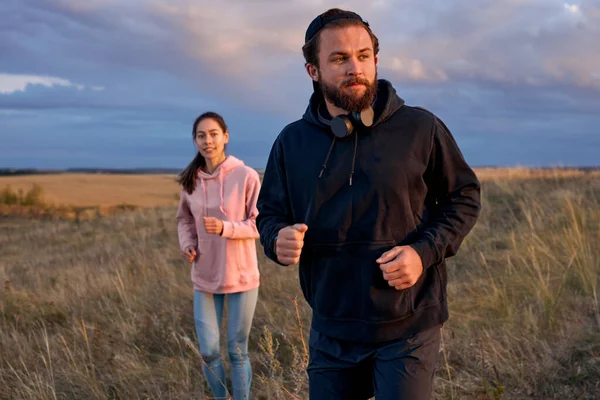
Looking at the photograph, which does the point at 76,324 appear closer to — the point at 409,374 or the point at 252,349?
the point at 252,349

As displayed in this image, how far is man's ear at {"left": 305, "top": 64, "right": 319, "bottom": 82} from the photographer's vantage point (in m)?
2.40

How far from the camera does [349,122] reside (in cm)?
213

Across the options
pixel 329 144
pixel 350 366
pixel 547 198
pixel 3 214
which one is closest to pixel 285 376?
pixel 350 366

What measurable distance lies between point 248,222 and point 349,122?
2.24 m

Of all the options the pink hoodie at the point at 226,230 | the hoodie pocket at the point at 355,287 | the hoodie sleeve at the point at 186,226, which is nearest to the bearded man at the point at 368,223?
the hoodie pocket at the point at 355,287

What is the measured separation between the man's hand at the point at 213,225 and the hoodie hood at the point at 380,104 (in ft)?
5.85

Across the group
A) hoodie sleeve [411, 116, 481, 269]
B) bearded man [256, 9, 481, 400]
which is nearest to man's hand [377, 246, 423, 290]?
bearded man [256, 9, 481, 400]

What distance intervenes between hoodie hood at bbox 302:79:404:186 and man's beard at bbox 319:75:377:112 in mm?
46

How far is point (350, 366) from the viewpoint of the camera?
2178 mm

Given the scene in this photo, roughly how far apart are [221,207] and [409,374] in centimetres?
250

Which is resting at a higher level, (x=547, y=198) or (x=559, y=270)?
(x=547, y=198)

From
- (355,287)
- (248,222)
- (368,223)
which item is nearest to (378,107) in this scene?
(368,223)

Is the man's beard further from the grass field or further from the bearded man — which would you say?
the grass field

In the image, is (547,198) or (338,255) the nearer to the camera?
(338,255)
